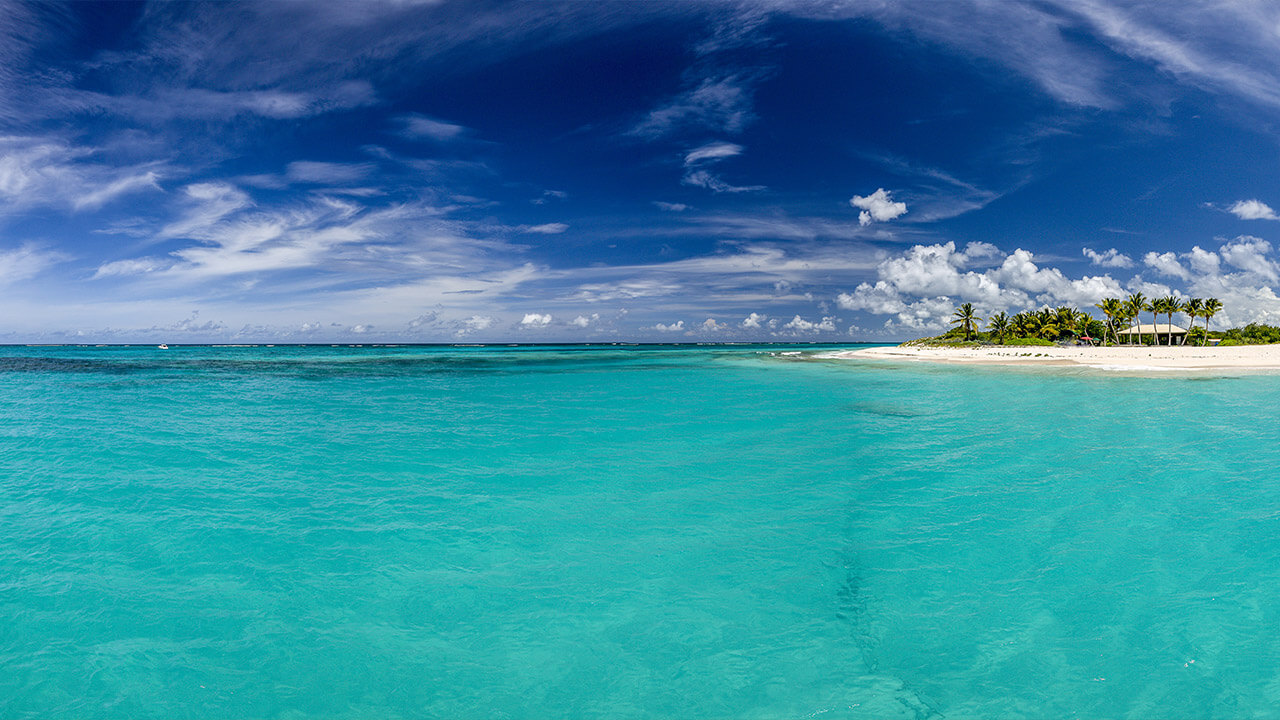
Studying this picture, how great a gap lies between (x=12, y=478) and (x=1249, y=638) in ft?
80.4

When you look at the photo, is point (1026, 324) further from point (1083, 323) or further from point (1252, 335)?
point (1252, 335)

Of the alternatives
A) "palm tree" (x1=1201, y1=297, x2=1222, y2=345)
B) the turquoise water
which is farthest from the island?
the turquoise water

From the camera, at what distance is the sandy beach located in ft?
174

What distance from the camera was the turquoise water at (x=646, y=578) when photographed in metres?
5.55

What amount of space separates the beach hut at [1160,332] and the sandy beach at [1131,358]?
19.4m

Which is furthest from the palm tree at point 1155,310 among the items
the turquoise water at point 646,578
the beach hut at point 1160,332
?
the turquoise water at point 646,578

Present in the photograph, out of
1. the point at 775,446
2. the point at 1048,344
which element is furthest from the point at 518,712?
the point at 1048,344

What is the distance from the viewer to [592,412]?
86.7 feet

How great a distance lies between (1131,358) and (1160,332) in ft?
132

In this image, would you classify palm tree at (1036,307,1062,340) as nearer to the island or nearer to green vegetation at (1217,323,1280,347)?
the island

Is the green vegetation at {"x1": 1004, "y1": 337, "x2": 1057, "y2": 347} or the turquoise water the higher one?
the green vegetation at {"x1": 1004, "y1": 337, "x2": 1057, "y2": 347}

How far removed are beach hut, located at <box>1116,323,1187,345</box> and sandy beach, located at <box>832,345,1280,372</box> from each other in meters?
19.4

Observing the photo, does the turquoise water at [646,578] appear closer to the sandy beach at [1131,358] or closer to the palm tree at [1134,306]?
the sandy beach at [1131,358]

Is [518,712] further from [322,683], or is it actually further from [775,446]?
[775,446]
